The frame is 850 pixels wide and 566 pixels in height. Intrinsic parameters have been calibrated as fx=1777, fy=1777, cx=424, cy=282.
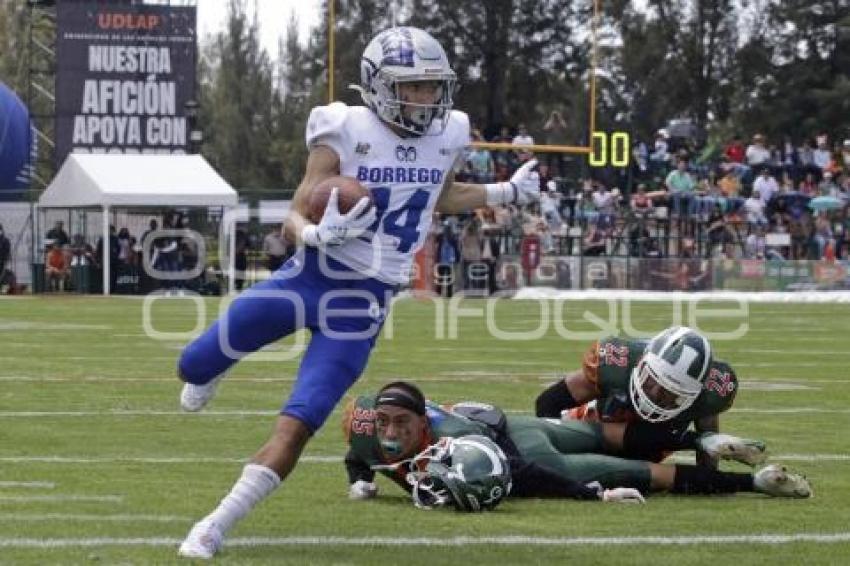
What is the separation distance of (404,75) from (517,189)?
91cm

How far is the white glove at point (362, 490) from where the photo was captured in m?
6.83

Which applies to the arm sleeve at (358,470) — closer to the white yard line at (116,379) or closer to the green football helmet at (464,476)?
the green football helmet at (464,476)

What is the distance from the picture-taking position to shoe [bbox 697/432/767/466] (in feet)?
22.9

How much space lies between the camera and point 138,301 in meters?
26.6

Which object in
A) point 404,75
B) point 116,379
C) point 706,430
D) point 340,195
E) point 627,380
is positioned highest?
point 404,75

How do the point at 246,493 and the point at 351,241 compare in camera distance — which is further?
the point at 351,241

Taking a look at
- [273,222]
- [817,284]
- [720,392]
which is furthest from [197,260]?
[720,392]

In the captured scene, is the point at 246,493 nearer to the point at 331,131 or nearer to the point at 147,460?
the point at 331,131

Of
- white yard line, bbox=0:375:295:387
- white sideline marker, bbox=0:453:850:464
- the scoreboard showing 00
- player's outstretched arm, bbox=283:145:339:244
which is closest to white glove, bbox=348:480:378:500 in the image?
white sideline marker, bbox=0:453:850:464

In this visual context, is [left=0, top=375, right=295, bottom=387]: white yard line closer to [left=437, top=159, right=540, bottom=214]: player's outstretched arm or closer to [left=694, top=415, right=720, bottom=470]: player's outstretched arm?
[left=694, top=415, right=720, bottom=470]: player's outstretched arm

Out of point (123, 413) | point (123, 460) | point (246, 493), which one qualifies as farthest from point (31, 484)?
point (123, 413)

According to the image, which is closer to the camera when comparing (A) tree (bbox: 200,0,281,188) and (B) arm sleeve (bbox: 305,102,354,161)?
(B) arm sleeve (bbox: 305,102,354,161)

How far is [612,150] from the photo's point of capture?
3250 cm

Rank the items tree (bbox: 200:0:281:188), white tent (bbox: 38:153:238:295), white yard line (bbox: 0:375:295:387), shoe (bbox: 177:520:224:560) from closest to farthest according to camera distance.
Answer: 1. shoe (bbox: 177:520:224:560)
2. white yard line (bbox: 0:375:295:387)
3. white tent (bbox: 38:153:238:295)
4. tree (bbox: 200:0:281:188)
